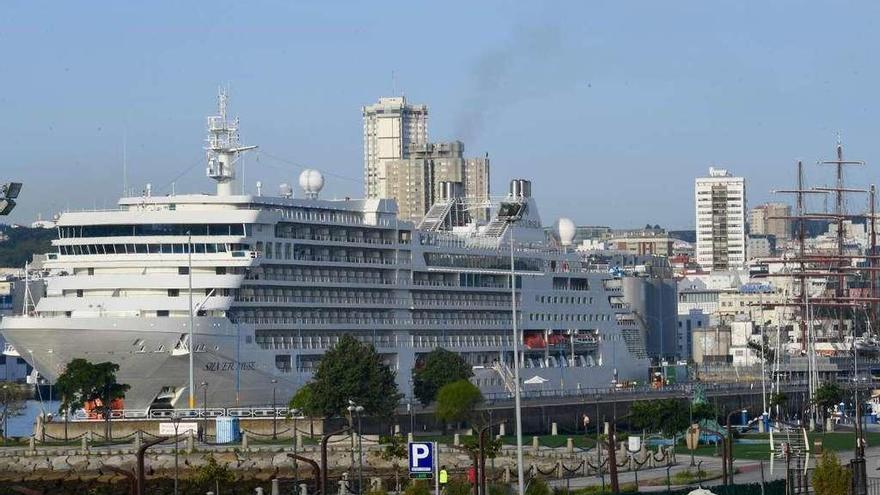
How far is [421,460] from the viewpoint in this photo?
139ft

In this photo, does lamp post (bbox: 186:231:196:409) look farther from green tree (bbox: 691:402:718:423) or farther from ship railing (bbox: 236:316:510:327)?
green tree (bbox: 691:402:718:423)

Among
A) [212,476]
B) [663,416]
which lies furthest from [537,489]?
[663,416]

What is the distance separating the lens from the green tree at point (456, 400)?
8156 cm

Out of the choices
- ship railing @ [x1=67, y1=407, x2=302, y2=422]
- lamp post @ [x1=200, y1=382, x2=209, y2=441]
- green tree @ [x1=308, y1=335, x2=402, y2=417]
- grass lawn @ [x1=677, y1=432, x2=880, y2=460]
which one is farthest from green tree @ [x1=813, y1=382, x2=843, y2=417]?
lamp post @ [x1=200, y1=382, x2=209, y2=441]

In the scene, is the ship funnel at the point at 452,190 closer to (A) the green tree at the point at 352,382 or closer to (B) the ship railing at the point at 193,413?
(B) the ship railing at the point at 193,413

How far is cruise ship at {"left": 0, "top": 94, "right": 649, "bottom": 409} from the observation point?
3366 inches

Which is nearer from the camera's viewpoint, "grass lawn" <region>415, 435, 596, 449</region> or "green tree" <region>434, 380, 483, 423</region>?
"grass lawn" <region>415, 435, 596, 449</region>

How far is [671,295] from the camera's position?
545 feet

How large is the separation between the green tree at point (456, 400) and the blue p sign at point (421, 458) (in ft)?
127

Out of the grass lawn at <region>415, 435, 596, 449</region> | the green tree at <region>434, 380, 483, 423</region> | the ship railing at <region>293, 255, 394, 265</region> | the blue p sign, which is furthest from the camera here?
the ship railing at <region>293, 255, 394, 265</region>

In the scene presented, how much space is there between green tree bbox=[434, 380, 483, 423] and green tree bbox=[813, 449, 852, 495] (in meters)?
37.3

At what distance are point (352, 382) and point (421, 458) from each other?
1492 inches

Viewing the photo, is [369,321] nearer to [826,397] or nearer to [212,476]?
[826,397]

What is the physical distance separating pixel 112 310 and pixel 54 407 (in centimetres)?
5466
